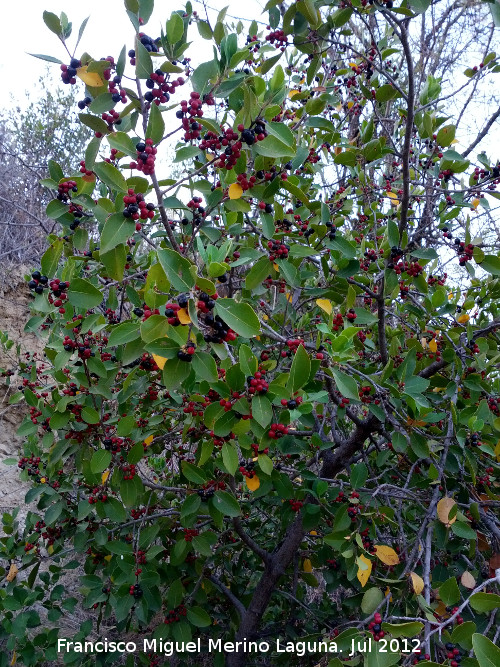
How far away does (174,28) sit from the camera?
1607 millimetres

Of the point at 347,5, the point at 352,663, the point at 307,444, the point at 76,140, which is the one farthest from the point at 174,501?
the point at 76,140

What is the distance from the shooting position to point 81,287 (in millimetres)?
1629

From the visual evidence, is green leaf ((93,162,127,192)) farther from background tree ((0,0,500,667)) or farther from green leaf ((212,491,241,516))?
green leaf ((212,491,241,516))

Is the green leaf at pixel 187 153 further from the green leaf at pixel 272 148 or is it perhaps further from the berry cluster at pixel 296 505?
the berry cluster at pixel 296 505

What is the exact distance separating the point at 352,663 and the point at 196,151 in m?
1.73

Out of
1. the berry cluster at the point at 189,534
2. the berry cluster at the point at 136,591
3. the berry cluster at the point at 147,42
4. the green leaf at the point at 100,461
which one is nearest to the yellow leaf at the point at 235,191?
the berry cluster at the point at 147,42

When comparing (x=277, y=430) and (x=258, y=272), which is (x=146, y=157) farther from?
(x=277, y=430)

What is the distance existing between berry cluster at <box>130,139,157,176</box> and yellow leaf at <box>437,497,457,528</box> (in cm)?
157

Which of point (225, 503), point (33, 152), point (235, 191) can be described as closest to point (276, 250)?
point (235, 191)

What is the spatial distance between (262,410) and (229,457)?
0.24 meters

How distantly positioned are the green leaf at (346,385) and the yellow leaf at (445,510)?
0.61 metres

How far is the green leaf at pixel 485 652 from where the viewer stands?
1235 millimetres

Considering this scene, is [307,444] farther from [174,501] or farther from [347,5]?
[347,5]

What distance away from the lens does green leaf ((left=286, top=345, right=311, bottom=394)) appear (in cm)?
162
